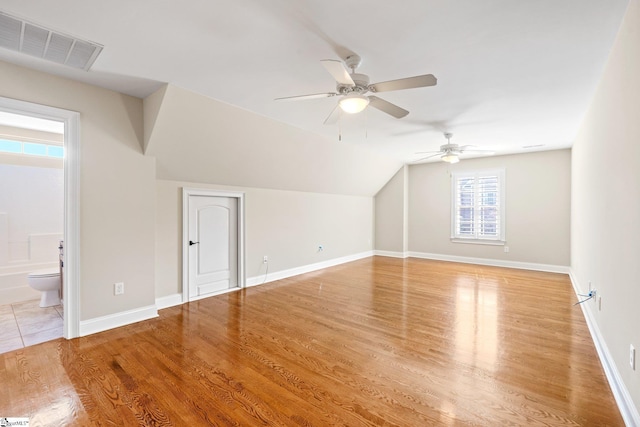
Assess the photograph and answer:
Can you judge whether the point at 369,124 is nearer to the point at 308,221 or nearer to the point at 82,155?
the point at 308,221

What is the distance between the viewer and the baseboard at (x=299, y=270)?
5.12 m

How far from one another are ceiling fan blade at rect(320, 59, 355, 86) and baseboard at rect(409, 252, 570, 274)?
618 centimetres

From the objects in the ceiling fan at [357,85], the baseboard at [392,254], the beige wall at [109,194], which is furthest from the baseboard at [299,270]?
the ceiling fan at [357,85]

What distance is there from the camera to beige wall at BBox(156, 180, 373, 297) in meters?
3.94

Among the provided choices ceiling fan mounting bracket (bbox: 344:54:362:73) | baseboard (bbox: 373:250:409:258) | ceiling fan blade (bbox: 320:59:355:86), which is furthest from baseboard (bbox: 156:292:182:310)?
baseboard (bbox: 373:250:409:258)

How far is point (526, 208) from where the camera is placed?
6.33 m

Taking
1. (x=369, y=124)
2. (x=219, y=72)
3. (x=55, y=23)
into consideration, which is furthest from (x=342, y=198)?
(x=55, y=23)

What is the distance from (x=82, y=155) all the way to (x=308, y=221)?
3.92m

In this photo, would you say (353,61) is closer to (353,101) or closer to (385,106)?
(353,101)

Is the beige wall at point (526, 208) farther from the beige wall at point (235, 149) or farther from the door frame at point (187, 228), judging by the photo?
the door frame at point (187, 228)

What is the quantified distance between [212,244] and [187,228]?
52 cm

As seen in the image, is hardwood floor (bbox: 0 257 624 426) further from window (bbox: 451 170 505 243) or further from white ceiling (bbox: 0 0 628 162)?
window (bbox: 451 170 505 243)

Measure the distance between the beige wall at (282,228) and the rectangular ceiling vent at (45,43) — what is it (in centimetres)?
168

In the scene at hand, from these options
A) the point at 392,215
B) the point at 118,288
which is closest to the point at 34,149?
the point at 118,288
